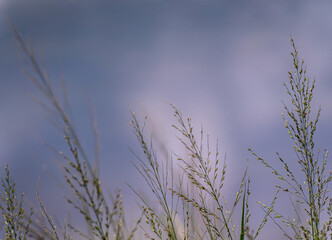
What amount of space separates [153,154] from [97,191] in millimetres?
1106

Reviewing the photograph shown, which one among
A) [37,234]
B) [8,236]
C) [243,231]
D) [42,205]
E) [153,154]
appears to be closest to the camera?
[37,234]

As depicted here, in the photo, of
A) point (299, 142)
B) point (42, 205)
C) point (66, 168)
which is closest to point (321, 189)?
point (299, 142)

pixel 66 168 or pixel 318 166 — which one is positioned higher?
pixel 318 166

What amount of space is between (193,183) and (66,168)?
133 centimetres

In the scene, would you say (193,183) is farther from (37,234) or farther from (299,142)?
(37,234)

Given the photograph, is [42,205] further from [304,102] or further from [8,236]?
[304,102]

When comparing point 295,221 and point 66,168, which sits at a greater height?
point 295,221

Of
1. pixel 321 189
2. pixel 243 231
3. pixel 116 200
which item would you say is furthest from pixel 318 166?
pixel 116 200

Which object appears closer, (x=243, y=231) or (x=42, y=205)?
(x=243, y=231)

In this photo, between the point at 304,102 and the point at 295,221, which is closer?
the point at 295,221

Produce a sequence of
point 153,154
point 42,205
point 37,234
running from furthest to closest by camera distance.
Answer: point 42,205, point 153,154, point 37,234

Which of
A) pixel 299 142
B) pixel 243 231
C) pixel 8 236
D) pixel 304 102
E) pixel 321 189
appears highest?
pixel 304 102

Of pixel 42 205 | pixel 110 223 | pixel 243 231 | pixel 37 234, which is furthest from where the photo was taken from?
pixel 42 205

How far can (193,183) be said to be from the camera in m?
2.83
